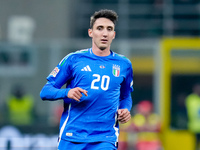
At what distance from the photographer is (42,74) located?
14.8 meters

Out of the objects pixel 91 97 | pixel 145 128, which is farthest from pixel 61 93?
pixel 145 128

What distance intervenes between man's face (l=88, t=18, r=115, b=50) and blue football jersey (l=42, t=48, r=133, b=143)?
143mm

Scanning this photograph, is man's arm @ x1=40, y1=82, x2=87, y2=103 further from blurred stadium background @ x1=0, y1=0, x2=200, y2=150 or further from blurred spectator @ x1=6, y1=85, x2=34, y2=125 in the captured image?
blurred spectator @ x1=6, y1=85, x2=34, y2=125

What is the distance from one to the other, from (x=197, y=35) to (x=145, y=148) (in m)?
7.94

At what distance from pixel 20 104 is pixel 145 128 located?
3075 mm

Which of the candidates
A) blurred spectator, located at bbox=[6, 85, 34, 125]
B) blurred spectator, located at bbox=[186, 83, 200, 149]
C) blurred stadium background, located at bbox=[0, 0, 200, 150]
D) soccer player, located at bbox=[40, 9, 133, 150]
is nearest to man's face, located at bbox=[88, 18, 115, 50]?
soccer player, located at bbox=[40, 9, 133, 150]

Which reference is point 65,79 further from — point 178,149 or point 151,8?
point 151,8

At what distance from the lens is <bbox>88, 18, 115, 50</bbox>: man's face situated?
19.3 feet


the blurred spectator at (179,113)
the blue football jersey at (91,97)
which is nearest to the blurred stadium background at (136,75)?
the blurred spectator at (179,113)

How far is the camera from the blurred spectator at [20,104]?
1468 cm

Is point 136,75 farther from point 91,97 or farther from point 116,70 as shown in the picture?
point 91,97

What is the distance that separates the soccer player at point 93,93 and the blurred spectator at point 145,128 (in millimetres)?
8133

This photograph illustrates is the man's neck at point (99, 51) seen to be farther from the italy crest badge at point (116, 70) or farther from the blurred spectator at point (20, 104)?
the blurred spectator at point (20, 104)

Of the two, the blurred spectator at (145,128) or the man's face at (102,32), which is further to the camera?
the blurred spectator at (145,128)
